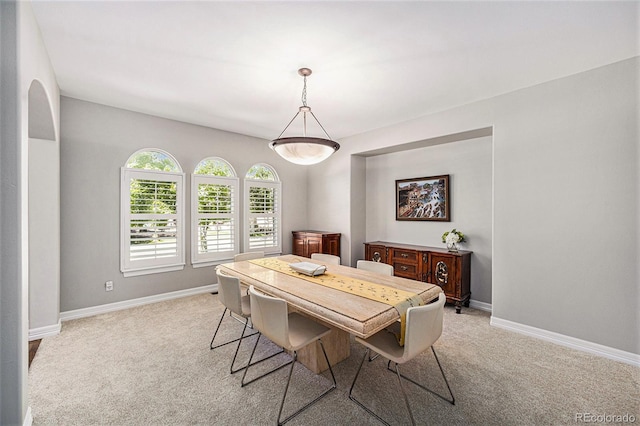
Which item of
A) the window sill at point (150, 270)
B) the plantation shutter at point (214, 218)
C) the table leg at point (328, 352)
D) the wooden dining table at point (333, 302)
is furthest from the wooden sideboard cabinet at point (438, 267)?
the window sill at point (150, 270)

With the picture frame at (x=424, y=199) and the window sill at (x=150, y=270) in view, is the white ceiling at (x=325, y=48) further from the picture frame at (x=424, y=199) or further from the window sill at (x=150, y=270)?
the window sill at (x=150, y=270)

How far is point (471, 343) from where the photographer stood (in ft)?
9.53

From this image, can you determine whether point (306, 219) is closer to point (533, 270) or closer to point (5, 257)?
point (533, 270)

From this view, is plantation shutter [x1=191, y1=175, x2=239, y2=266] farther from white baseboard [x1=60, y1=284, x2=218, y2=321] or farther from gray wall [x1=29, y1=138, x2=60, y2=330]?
gray wall [x1=29, y1=138, x2=60, y2=330]

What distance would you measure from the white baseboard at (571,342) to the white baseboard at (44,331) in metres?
5.02

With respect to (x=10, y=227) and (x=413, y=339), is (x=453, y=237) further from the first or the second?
(x=10, y=227)

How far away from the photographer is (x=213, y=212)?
4.69 metres

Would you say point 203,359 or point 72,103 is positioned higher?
point 72,103

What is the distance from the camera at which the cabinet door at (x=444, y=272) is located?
12.4 feet

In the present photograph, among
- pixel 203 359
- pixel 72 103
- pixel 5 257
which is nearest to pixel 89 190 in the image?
pixel 72 103

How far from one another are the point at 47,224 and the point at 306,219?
3996 millimetres

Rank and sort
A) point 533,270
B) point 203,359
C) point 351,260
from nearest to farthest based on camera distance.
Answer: point 203,359
point 533,270
point 351,260

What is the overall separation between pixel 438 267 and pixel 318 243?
6.73 ft

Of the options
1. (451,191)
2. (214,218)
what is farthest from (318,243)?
(451,191)
